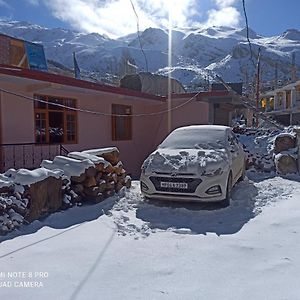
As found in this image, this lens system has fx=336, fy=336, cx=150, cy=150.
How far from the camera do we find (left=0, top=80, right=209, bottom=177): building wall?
8.78 meters

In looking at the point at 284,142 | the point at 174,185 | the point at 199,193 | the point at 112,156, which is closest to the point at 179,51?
the point at 284,142

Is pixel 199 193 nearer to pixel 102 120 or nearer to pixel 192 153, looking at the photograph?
pixel 192 153

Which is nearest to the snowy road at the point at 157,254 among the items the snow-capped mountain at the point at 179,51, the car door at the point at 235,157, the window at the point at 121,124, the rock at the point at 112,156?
the car door at the point at 235,157

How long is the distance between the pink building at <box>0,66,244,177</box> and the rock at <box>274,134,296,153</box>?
152 inches

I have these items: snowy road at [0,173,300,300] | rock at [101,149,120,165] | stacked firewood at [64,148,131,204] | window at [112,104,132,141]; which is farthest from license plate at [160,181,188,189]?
window at [112,104,132,141]

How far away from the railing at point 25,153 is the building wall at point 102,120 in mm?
224

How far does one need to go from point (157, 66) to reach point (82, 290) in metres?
117

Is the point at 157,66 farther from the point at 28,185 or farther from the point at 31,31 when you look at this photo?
the point at 28,185

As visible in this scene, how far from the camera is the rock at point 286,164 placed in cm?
921

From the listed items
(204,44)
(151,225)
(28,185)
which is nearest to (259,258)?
(151,225)

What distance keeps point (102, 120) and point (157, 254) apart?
882 centimetres

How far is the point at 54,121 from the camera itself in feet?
33.1

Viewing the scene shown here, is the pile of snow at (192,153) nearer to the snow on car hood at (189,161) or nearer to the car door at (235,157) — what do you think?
the snow on car hood at (189,161)

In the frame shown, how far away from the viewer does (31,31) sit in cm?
13562
